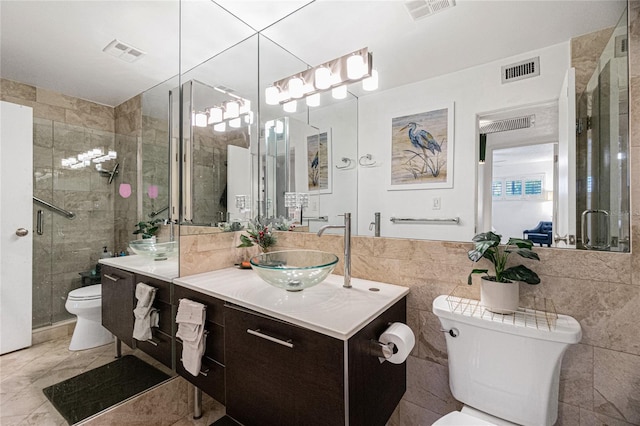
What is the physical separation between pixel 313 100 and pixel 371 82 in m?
0.45

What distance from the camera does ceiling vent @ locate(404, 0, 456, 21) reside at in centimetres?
136

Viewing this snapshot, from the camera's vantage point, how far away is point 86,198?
5.00 ft

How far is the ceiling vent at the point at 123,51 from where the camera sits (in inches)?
63.7

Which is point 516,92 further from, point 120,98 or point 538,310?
point 120,98

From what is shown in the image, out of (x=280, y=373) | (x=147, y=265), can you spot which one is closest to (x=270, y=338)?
(x=280, y=373)

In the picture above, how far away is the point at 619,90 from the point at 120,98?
2.44 meters

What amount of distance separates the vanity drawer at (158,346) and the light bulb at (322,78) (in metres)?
1.83

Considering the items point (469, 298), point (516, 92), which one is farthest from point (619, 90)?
point (469, 298)

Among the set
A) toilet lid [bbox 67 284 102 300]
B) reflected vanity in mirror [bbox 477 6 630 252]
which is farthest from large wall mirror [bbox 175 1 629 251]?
toilet lid [bbox 67 284 102 300]

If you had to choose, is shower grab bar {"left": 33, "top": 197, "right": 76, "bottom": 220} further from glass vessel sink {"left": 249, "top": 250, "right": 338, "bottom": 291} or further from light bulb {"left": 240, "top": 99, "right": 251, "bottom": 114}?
light bulb {"left": 240, "top": 99, "right": 251, "bottom": 114}

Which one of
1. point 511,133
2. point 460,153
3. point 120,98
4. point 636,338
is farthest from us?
point 120,98

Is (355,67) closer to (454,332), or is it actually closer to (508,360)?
(454,332)

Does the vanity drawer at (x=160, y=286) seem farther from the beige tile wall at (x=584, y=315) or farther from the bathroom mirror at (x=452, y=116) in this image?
the beige tile wall at (x=584, y=315)

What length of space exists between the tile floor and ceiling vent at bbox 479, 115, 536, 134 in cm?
225
